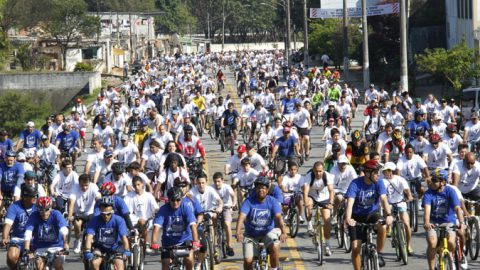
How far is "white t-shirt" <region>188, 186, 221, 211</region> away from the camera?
675 inches

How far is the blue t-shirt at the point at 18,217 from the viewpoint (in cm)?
1532

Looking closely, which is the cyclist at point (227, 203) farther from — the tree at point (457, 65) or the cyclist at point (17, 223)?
the tree at point (457, 65)

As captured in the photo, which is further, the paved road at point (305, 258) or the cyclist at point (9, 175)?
the cyclist at point (9, 175)

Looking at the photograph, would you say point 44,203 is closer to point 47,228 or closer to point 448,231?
point 47,228

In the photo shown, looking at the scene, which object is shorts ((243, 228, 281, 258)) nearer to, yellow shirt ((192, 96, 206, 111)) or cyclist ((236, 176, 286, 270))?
cyclist ((236, 176, 286, 270))

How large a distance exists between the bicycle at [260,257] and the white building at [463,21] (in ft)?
124

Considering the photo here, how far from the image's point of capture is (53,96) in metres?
83.6

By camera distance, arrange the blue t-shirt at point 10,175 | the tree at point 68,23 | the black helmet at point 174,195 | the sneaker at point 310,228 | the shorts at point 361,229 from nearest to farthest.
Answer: the black helmet at point 174,195
the shorts at point 361,229
the sneaker at point 310,228
the blue t-shirt at point 10,175
the tree at point 68,23

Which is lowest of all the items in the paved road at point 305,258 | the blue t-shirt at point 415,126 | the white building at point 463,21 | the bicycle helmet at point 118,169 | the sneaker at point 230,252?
the paved road at point 305,258

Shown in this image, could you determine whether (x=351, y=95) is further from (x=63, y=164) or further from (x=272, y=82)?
(x=63, y=164)

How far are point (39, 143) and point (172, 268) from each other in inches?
507

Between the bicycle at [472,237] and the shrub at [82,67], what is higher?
the shrub at [82,67]

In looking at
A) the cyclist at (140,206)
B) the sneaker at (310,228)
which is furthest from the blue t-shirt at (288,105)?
the cyclist at (140,206)

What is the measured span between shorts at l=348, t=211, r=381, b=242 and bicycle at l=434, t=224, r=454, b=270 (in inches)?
30.2
